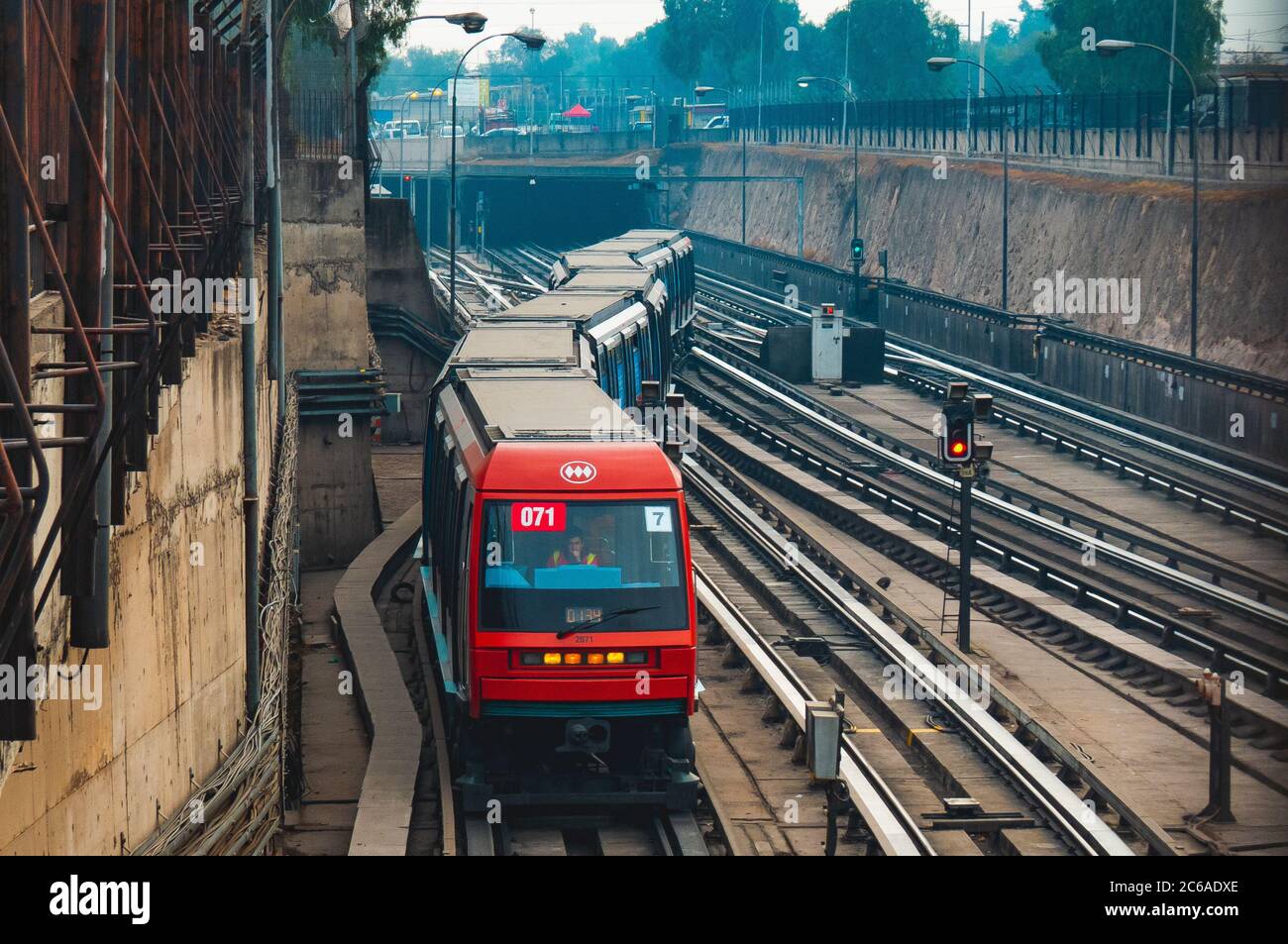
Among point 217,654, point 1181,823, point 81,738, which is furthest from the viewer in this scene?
point 1181,823

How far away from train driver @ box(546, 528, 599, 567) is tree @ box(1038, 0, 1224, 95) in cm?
5343

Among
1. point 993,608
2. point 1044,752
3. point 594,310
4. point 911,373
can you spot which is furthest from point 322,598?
point 911,373

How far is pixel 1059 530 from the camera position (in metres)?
28.1

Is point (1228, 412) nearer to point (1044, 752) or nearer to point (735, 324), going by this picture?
point (1044, 752)

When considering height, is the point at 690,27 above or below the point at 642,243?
above

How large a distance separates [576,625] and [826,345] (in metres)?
34.2

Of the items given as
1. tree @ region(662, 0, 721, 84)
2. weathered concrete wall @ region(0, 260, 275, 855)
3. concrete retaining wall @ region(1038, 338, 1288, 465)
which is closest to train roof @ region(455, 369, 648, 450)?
weathered concrete wall @ region(0, 260, 275, 855)

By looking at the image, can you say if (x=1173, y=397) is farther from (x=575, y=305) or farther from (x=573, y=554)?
(x=573, y=554)

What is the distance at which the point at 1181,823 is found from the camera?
15227 millimetres

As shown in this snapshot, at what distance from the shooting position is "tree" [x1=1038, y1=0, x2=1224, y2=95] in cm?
6519

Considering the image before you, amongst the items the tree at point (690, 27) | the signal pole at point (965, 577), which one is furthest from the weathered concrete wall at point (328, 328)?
the tree at point (690, 27)

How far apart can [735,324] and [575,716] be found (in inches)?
1900

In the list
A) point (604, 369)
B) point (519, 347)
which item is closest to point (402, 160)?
point (604, 369)

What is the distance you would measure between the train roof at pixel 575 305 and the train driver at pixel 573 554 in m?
11.1
